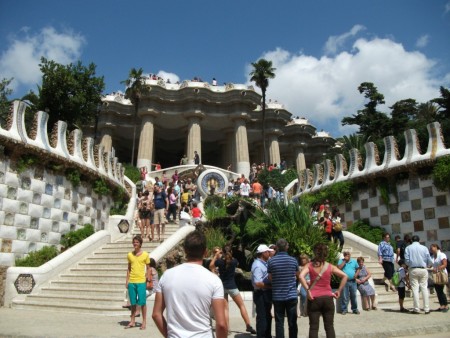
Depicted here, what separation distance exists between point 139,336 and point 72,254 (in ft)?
21.4

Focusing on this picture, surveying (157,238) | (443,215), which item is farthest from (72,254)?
(443,215)

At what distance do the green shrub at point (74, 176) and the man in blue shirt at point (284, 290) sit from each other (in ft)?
35.0

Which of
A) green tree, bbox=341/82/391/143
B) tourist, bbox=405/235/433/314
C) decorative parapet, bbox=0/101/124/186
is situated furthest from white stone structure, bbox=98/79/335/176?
tourist, bbox=405/235/433/314

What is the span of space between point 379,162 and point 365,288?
9.17 meters

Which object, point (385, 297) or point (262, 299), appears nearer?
point (262, 299)

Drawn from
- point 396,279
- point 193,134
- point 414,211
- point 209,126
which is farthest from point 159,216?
point 209,126

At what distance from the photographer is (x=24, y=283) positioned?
1088 centimetres

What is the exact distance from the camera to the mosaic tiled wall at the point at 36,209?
11727mm

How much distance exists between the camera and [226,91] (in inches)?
1594

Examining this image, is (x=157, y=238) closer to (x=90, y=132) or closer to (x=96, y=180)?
(x=96, y=180)

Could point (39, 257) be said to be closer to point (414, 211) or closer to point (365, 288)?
point (365, 288)

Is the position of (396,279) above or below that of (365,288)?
above

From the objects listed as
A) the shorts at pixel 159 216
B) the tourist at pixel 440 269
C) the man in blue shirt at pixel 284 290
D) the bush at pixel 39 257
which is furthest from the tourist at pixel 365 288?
the bush at pixel 39 257

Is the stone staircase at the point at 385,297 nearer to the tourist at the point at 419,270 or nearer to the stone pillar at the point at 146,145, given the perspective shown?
the tourist at the point at 419,270
